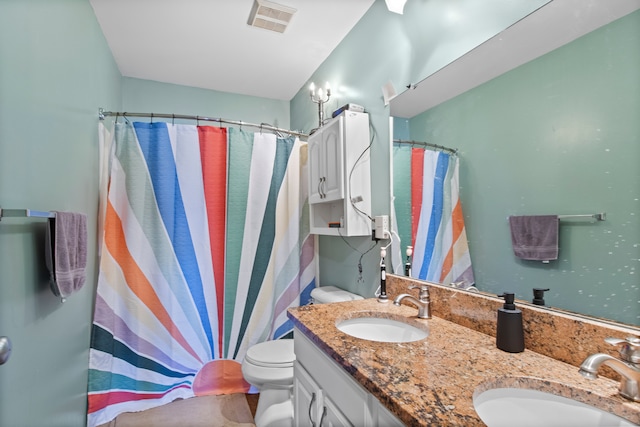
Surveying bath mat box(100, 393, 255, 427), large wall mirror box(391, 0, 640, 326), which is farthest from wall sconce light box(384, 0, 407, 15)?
bath mat box(100, 393, 255, 427)

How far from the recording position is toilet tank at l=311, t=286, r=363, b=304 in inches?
74.2


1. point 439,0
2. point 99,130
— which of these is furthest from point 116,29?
point 439,0

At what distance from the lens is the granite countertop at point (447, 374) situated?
64 cm

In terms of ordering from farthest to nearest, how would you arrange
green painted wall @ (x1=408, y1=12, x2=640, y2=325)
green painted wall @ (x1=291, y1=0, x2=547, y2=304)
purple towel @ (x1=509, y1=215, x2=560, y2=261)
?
green painted wall @ (x1=291, y1=0, x2=547, y2=304), purple towel @ (x1=509, y1=215, x2=560, y2=261), green painted wall @ (x1=408, y1=12, x2=640, y2=325)

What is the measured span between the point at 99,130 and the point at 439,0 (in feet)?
6.72

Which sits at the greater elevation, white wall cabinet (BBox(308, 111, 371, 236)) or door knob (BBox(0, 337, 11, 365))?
white wall cabinet (BBox(308, 111, 371, 236))

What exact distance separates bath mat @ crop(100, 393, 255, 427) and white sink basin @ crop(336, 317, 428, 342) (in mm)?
1099

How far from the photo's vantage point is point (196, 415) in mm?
1942

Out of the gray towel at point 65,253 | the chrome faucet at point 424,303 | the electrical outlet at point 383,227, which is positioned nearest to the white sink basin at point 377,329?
the chrome faucet at point 424,303

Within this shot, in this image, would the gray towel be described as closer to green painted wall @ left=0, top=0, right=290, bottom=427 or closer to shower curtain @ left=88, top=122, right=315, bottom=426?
green painted wall @ left=0, top=0, right=290, bottom=427

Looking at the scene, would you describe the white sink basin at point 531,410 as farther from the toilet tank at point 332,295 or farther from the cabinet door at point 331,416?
the toilet tank at point 332,295

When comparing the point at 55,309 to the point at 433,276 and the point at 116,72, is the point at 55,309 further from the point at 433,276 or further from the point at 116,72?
the point at 116,72

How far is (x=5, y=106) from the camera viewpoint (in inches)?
39.2

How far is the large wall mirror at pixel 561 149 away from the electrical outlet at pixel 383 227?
468 millimetres
